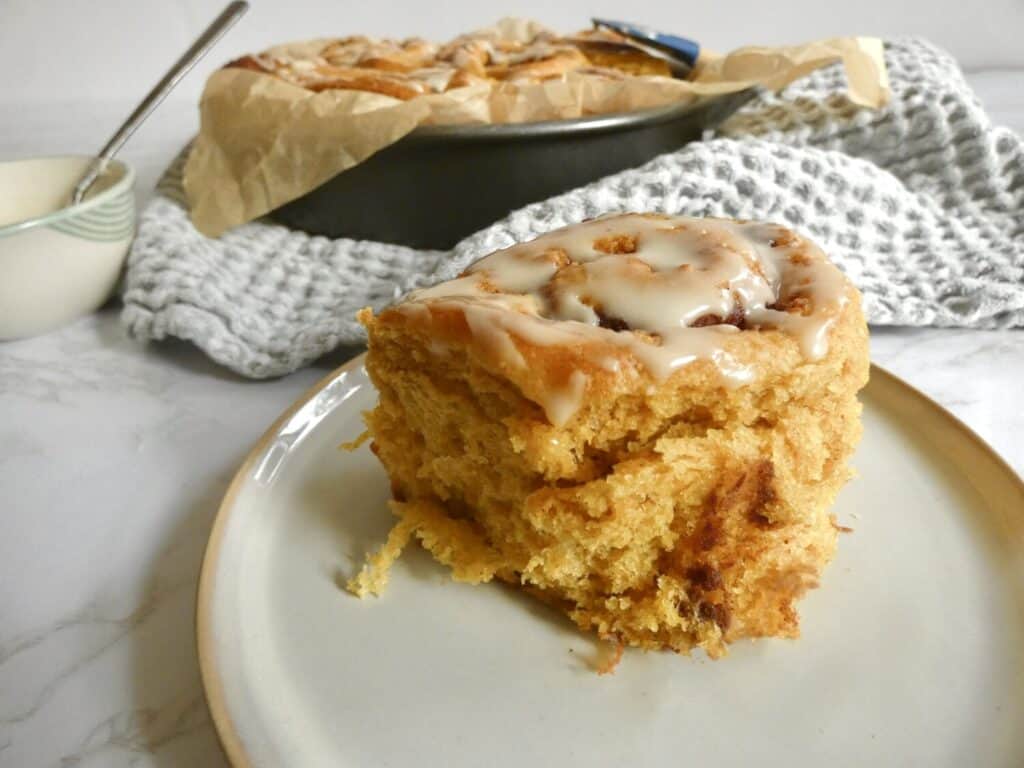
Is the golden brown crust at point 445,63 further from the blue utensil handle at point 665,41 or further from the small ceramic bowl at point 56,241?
the small ceramic bowl at point 56,241

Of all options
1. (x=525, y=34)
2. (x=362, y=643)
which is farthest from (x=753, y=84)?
(x=362, y=643)


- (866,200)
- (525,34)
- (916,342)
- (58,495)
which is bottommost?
(58,495)

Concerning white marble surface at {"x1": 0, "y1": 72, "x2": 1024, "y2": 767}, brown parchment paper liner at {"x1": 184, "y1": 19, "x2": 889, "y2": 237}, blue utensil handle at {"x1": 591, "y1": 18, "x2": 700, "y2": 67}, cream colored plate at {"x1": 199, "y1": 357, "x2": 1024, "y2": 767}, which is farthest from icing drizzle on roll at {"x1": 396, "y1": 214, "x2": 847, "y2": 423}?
blue utensil handle at {"x1": 591, "y1": 18, "x2": 700, "y2": 67}

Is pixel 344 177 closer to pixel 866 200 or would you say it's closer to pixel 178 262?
pixel 178 262

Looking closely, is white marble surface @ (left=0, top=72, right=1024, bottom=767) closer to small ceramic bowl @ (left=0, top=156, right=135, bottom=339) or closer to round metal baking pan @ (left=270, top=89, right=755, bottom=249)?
small ceramic bowl @ (left=0, top=156, right=135, bottom=339)

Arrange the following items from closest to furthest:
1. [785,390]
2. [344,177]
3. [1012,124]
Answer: [785,390], [344,177], [1012,124]

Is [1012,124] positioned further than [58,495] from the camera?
Yes

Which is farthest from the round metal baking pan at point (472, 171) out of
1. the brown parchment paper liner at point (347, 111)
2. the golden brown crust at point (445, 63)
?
the golden brown crust at point (445, 63)
